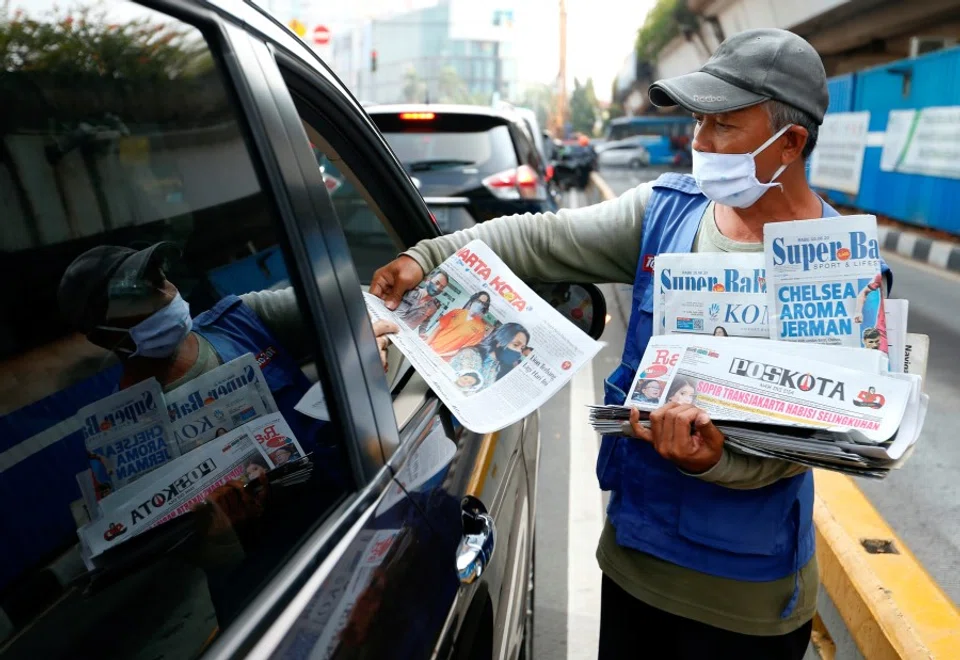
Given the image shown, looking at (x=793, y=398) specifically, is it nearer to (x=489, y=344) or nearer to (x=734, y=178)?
(x=734, y=178)

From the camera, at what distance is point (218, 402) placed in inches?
52.3

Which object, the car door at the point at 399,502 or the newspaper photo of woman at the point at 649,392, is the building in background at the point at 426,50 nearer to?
the car door at the point at 399,502

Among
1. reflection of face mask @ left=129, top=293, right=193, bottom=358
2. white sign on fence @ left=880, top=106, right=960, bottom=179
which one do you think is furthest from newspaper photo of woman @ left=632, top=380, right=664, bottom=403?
white sign on fence @ left=880, top=106, right=960, bottom=179

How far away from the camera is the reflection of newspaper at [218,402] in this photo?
1.27 meters

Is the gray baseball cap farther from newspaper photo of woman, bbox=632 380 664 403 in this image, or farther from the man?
newspaper photo of woman, bbox=632 380 664 403

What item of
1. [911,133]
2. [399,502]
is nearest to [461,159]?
[399,502]

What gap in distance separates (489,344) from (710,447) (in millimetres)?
450

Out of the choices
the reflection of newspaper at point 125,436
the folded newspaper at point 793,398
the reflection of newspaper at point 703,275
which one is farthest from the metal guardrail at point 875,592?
the reflection of newspaper at point 125,436

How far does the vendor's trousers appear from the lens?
185 centimetres

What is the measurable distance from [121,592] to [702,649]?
46.5 inches

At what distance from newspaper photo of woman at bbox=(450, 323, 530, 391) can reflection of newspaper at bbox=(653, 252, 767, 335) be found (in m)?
0.26

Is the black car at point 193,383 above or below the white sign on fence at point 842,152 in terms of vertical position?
above

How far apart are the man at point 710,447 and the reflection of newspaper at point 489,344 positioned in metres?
0.10

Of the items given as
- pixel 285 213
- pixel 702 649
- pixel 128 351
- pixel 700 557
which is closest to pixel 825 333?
pixel 700 557
